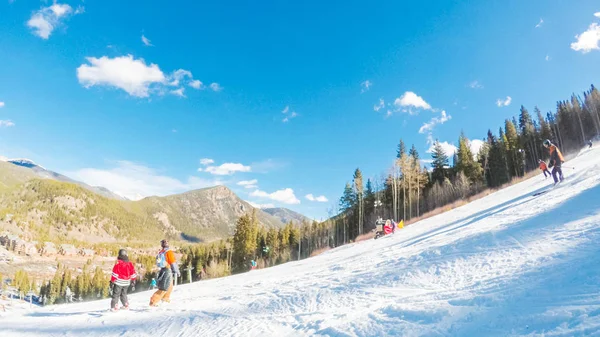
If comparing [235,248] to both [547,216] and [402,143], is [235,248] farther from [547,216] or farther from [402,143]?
[547,216]

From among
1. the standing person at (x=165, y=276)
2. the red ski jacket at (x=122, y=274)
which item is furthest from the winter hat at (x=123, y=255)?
the standing person at (x=165, y=276)

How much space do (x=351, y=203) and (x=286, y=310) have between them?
200 ft

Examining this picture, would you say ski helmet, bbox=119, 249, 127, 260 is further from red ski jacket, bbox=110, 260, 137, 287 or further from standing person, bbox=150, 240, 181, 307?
standing person, bbox=150, 240, 181, 307

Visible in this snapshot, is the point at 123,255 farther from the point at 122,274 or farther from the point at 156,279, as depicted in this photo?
the point at 156,279

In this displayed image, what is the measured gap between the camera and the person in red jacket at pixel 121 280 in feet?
28.3

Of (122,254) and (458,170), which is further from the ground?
(458,170)

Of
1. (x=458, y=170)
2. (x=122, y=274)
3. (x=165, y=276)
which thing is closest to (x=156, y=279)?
(x=165, y=276)

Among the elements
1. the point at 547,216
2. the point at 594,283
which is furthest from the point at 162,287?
the point at 547,216

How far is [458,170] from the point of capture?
57.5 metres

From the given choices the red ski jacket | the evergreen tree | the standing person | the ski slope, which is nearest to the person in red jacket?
the red ski jacket

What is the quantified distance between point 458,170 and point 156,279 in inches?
2316

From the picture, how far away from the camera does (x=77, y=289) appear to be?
365ft

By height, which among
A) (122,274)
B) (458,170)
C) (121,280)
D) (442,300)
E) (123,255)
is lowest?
(121,280)

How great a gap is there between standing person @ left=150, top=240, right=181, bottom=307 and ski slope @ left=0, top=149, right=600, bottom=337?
56cm
